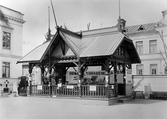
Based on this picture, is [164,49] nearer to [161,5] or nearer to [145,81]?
[145,81]

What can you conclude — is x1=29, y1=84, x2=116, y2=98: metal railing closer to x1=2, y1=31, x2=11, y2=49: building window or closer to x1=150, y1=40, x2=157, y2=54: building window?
x1=2, y1=31, x2=11, y2=49: building window

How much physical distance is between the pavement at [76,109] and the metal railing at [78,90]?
0.60 metres

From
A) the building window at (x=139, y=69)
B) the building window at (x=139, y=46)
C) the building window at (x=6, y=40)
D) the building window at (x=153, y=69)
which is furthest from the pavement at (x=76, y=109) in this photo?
the building window at (x=139, y=46)

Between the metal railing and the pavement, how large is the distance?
0.60 meters

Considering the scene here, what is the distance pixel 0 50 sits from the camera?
26.2 m

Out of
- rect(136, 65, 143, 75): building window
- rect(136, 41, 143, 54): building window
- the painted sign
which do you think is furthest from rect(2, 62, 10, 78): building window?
rect(136, 41, 143, 54): building window

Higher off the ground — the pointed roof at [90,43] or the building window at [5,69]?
the pointed roof at [90,43]

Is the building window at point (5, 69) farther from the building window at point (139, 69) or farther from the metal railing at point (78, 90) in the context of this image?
the building window at point (139, 69)

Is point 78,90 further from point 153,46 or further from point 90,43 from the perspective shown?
point 153,46

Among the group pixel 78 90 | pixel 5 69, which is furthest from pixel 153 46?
pixel 5 69

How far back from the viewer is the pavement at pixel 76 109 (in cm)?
1098

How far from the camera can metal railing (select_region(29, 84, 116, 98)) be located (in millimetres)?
16266

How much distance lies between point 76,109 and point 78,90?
4.53 m

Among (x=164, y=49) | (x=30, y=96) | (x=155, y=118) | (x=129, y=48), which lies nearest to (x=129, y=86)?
(x=129, y=48)
